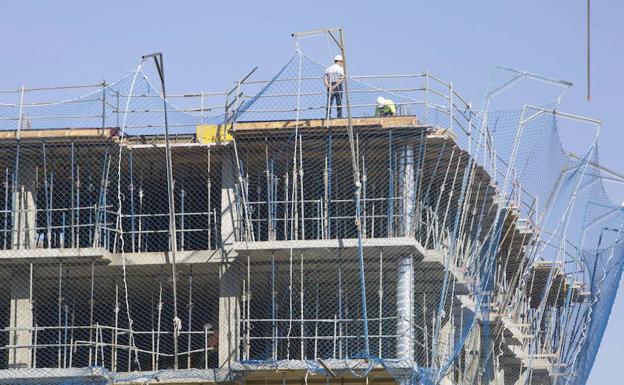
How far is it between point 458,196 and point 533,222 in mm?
4405

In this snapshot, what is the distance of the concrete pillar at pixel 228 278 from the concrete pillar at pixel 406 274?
12.5ft

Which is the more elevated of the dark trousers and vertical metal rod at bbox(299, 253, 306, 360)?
the dark trousers

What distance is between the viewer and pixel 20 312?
1578 inches

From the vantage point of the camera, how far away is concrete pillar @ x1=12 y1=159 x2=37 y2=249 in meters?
40.6

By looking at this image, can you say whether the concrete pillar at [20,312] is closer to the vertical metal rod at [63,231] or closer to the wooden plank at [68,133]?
the vertical metal rod at [63,231]

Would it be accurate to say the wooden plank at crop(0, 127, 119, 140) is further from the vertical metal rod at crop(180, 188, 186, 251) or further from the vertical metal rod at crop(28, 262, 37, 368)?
the vertical metal rod at crop(28, 262, 37, 368)

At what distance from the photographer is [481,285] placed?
4141 centimetres

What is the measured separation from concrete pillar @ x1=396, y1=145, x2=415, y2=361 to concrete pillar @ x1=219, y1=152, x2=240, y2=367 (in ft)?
12.5

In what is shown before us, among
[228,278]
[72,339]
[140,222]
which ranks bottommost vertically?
[72,339]

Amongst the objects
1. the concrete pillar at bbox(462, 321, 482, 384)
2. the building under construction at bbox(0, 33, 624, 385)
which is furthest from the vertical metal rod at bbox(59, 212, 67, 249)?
the concrete pillar at bbox(462, 321, 482, 384)

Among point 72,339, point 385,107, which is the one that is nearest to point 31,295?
point 72,339

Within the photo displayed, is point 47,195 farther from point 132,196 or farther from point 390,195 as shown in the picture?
point 390,195

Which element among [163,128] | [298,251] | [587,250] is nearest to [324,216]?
[298,251]

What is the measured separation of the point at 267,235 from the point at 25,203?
5758 mm
